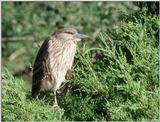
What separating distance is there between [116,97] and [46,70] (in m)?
1.27

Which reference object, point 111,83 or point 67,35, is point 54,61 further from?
point 111,83

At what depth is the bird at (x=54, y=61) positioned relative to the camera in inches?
247

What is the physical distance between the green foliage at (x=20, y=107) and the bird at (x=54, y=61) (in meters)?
0.51

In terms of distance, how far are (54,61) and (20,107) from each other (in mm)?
1073

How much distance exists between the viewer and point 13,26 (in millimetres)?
11062

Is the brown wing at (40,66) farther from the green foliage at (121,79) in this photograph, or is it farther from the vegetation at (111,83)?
the green foliage at (121,79)

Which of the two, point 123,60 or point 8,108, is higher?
point 123,60

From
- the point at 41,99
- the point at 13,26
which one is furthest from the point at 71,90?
the point at 13,26

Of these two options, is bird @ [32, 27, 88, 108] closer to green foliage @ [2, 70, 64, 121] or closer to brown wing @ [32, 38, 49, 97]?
brown wing @ [32, 38, 49, 97]

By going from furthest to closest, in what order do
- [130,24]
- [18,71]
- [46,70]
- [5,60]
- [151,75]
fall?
[5,60], [18,71], [46,70], [130,24], [151,75]

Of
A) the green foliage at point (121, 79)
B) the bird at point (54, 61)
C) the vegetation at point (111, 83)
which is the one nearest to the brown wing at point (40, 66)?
the bird at point (54, 61)

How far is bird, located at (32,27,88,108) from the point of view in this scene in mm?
6277

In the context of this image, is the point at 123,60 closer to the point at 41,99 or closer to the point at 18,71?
the point at 41,99

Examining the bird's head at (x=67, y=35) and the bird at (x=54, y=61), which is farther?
the bird's head at (x=67, y=35)
